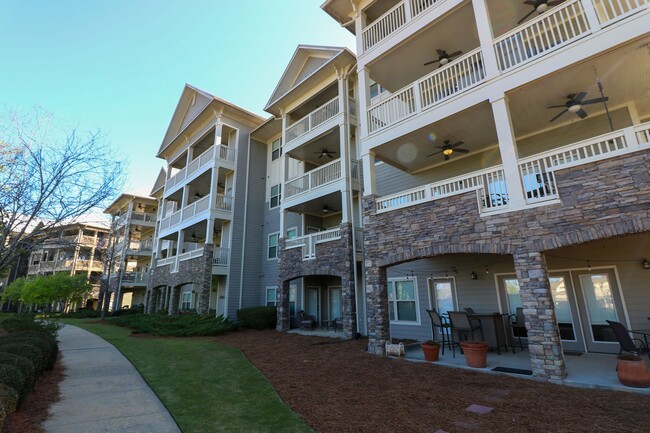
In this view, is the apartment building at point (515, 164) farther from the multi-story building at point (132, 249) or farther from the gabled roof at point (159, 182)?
the multi-story building at point (132, 249)

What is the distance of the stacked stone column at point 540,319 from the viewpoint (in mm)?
6234

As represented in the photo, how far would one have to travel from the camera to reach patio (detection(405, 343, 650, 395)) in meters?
5.89

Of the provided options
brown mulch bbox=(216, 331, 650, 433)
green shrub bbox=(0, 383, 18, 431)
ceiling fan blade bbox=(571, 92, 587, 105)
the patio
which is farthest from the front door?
green shrub bbox=(0, 383, 18, 431)

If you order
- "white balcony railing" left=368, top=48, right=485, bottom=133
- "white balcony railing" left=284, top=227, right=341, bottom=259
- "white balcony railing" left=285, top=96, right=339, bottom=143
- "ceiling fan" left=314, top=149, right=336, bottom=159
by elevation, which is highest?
"white balcony railing" left=285, top=96, right=339, bottom=143

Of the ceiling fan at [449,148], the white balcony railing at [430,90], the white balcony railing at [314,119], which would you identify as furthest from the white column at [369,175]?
the white balcony railing at [314,119]

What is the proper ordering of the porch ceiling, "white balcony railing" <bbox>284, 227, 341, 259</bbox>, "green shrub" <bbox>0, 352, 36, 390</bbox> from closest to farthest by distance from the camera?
1. "green shrub" <bbox>0, 352, 36, 390</bbox>
2. the porch ceiling
3. "white balcony railing" <bbox>284, 227, 341, 259</bbox>

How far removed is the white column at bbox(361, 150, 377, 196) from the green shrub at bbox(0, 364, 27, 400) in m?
8.88

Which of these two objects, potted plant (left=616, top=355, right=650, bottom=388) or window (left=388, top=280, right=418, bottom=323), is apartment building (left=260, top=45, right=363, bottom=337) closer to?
window (left=388, top=280, right=418, bottom=323)

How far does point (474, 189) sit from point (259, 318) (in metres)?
12.2

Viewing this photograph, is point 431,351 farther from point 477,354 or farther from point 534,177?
point 534,177

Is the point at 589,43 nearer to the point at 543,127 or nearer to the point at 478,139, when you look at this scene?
the point at 543,127

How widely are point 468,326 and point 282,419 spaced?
573cm

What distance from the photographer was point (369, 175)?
1066cm

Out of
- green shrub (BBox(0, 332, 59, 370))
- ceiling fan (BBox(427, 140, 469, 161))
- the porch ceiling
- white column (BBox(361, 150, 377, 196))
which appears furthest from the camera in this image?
white column (BBox(361, 150, 377, 196))
